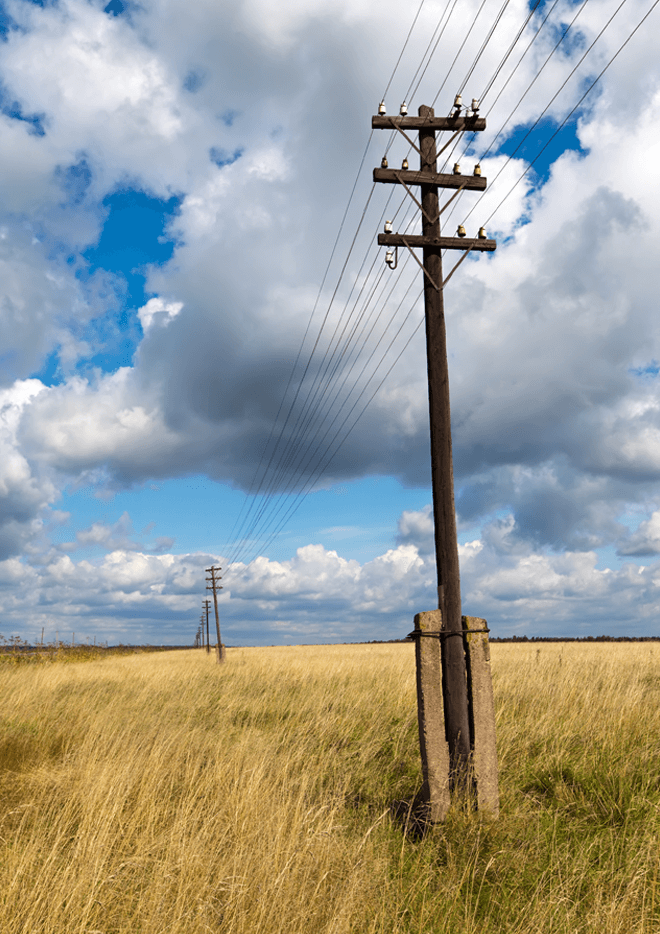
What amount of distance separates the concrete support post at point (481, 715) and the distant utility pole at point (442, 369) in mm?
74

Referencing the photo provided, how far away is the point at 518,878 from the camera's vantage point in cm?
429

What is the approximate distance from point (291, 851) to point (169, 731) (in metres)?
5.49

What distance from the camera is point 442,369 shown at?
7.05 meters

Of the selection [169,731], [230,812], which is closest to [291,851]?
[230,812]

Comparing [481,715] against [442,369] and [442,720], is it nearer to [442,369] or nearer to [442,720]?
[442,720]

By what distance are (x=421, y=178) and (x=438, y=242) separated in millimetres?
857

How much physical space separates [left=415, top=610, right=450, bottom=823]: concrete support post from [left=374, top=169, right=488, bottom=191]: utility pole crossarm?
504 cm

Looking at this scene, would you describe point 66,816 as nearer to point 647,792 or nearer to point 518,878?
point 518,878

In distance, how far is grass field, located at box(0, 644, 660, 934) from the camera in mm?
3682

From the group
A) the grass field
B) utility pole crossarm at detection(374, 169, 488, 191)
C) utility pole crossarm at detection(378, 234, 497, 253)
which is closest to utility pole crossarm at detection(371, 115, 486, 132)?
utility pole crossarm at detection(374, 169, 488, 191)

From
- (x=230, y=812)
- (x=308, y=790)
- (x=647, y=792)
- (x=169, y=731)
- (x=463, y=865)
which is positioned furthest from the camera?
(x=169, y=731)

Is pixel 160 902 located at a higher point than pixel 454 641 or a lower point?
lower

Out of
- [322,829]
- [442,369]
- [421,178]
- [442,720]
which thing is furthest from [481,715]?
[421,178]

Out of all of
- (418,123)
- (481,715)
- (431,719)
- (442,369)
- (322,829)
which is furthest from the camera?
(418,123)
